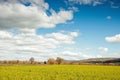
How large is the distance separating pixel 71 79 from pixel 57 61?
433 feet

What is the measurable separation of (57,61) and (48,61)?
6630 mm

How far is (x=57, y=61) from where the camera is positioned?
6088 inches

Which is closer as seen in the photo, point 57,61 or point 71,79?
point 71,79

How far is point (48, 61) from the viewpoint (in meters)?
153

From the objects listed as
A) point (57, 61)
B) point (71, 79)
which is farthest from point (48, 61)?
point (71, 79)

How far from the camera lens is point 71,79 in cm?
2317

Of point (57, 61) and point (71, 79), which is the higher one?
point (57, 61)

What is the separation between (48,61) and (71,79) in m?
130

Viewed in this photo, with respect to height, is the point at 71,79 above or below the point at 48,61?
below

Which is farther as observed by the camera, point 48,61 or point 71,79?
point 48,61

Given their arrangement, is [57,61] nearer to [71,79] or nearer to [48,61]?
[48,61]
